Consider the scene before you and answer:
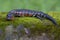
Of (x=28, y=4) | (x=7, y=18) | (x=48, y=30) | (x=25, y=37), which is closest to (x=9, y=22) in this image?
(x=7, y=18)

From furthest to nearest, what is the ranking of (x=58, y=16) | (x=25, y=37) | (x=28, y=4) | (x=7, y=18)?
(x=28, y=4) < (x=58, y=16) < (x=7, y=18) < (x=25, y=37)

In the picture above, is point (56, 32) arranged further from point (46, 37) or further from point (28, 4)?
point (28, 4)

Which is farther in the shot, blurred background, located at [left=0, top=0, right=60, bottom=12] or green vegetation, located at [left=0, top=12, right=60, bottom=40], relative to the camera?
blurred background, located at [left=0, top=0, right=60, bottom=12]

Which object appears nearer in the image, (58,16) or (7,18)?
(7,18)

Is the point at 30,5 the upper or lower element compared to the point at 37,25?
lower

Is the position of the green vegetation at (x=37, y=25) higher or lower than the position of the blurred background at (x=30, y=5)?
higher

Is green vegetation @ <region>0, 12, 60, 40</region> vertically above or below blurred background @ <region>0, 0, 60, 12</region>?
above

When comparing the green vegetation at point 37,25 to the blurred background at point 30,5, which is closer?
the green vegetation at point 37,25

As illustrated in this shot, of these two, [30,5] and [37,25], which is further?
[30,5]
